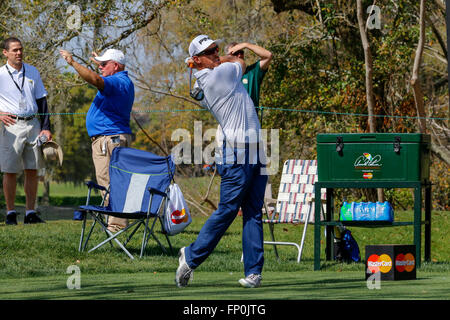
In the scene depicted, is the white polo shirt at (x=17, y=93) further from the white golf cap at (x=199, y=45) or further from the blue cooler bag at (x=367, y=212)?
the white golf cap at (x=199, y=45)

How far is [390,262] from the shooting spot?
273 inches

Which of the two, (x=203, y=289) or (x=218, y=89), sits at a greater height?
(x=218, y=89)

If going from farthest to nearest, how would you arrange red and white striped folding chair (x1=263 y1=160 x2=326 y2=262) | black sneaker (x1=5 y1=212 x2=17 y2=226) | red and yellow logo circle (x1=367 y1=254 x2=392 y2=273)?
black sneaker (x1=5 y1=212 x2=17 y2=226), red and white striped folding chair (x1=263 y1=160 x2=326 y2=262), red and yellow logo circle (x1=367 y1=254 x2=392 y2=273)

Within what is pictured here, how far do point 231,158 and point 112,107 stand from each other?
3.65m

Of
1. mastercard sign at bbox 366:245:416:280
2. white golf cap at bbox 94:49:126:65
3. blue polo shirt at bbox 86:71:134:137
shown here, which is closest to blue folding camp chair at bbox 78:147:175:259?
blue polo shirt at bbox 86:71:134:137

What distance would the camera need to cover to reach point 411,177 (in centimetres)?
861

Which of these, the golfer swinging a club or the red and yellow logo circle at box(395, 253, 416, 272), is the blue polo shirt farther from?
the red and yellow logo circle at box(395, 253, 416, 272)

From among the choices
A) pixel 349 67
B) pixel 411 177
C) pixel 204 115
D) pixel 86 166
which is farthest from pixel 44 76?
pixel 86 166

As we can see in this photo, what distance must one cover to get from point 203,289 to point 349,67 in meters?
11.4

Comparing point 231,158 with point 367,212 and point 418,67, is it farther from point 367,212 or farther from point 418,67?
point 418,67

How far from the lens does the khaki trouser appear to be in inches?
393

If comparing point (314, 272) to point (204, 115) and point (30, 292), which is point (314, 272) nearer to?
point (30, 292)

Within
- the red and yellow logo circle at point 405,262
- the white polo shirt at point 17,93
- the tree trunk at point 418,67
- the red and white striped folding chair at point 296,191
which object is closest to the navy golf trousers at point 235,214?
the red and yellow logo circle at point 405,262

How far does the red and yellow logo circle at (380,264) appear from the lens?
22.8 feet
